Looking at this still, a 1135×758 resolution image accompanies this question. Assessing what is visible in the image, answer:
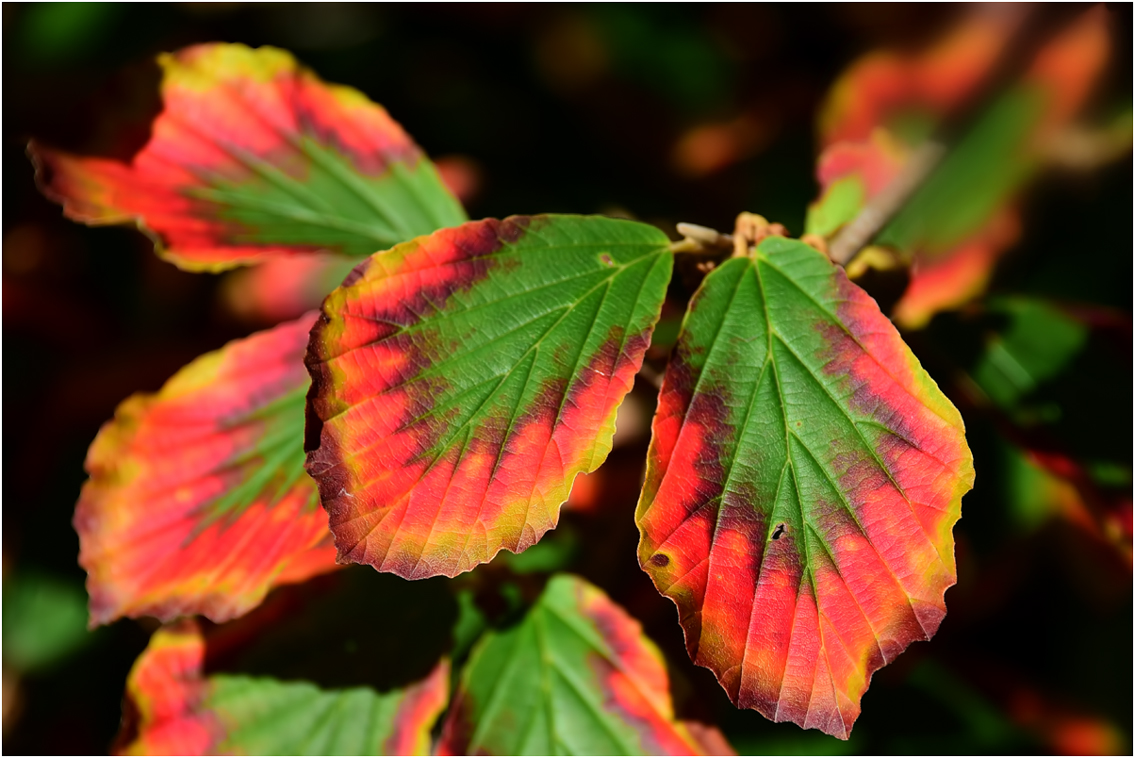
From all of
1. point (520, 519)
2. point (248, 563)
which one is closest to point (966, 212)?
point (520, 519)

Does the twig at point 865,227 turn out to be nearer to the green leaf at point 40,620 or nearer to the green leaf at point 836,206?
the green leaf at point 836,206

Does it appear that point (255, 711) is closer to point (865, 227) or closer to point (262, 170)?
point (262, 170)

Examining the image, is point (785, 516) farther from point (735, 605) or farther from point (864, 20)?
point (864, 20)

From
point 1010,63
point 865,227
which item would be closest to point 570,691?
point 865,227

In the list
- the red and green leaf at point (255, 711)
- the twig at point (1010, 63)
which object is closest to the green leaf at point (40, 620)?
the red and green leaf at point (255, 711)

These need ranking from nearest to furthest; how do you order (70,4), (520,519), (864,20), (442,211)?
(520,519)
(442,211)
(70,4)
(864,20)

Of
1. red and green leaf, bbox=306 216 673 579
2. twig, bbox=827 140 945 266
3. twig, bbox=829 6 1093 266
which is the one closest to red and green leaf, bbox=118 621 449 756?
red and green leaf, bbox=306 216 673 579
